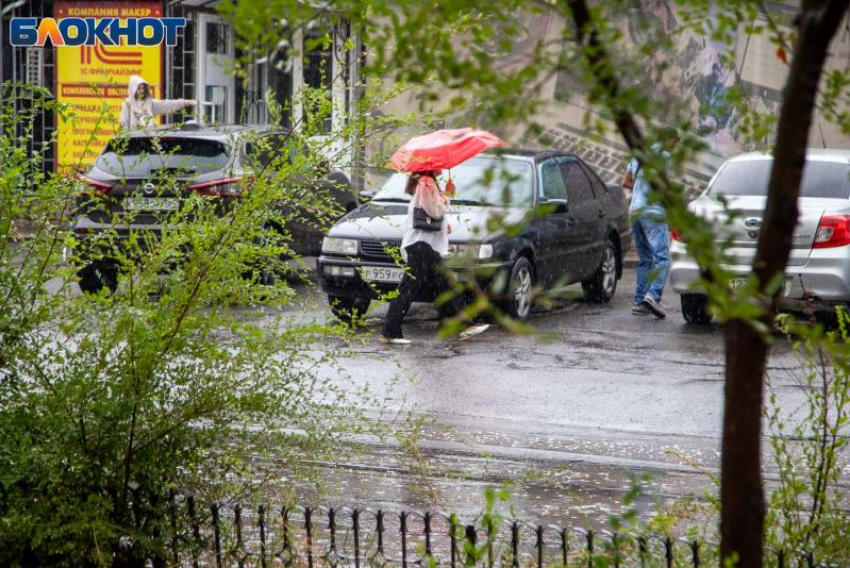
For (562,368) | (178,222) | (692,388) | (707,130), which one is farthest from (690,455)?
(707,130)

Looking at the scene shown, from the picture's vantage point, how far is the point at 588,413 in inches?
347

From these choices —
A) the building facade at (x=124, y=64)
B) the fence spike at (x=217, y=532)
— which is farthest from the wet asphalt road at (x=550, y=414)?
the building facade at (x=124, y=64)

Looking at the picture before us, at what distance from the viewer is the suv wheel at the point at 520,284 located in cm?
1241

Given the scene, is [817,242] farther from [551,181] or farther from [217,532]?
[217,532]

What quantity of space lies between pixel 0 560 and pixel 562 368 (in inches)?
253

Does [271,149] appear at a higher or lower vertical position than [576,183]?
higher

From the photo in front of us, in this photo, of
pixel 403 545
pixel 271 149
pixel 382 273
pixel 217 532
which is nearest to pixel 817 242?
pixel 382 273

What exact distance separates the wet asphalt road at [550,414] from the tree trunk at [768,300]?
6.62ft

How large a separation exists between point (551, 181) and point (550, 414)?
201 inches

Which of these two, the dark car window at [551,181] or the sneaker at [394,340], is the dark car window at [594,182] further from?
the sneaker at [394,340]

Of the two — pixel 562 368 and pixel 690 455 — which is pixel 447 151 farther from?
pixel 690 455

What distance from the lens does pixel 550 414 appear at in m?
8.78

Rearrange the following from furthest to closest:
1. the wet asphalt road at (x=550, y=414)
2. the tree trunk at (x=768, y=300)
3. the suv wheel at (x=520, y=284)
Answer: the suv wheel at (x=520, y=284) → the wet asphalt road at (x=550, y=414) → the tree trunk at (x=768, y=300)

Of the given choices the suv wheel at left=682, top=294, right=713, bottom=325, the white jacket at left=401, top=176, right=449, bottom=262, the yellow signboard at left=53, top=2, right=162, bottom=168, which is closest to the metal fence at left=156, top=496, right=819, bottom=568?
the white jacket at left=401, top=176, right=449, bottom=262
